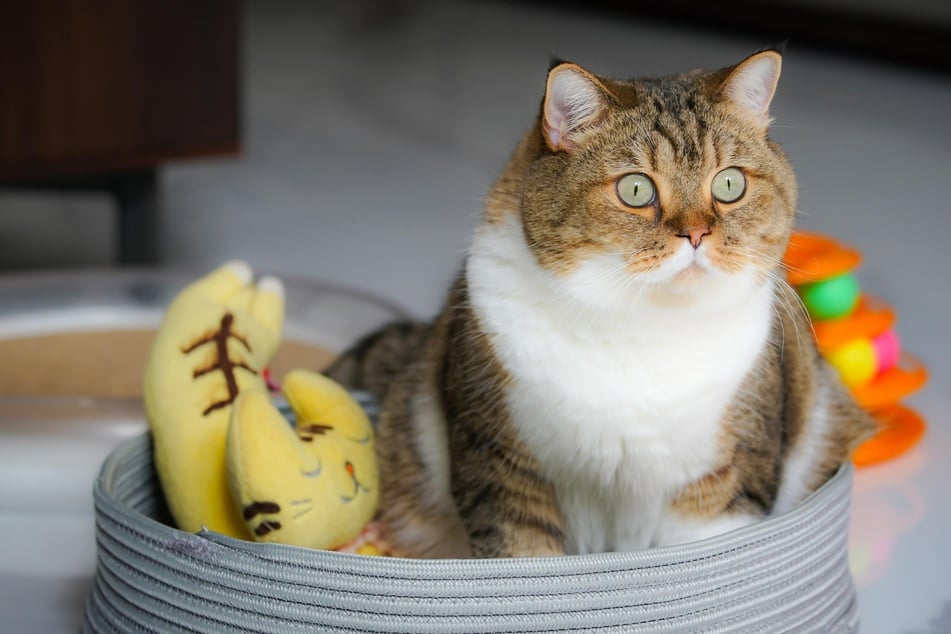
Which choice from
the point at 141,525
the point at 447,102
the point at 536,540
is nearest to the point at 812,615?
the point at 536,540

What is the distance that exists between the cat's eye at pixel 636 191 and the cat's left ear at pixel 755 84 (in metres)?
0.13

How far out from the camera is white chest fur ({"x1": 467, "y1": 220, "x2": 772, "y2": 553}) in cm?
102

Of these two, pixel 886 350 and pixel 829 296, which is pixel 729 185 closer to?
pixel 829 296

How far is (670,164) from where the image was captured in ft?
3.29

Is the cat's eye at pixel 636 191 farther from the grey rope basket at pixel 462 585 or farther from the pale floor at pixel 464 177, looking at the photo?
the pale floor at pixel 464 177

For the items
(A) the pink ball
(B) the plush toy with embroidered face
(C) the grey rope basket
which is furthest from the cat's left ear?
(A) the pink ball

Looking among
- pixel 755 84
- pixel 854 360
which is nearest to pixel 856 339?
pixel 854 360

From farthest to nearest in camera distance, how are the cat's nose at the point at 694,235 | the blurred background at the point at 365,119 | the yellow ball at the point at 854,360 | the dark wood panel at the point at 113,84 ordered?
the blurred background at the point at 365,119, the dark wood panel at the point at 113,84, the yellow ball at the point at 854,360, the cat's nose at the point at 694,235

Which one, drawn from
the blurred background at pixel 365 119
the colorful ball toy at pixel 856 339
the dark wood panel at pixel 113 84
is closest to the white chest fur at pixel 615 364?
the blurred background at pixel 365 119

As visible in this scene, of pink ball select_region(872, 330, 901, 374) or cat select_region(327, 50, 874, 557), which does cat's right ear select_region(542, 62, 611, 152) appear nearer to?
cat select_region(327, 50, 874, 557)

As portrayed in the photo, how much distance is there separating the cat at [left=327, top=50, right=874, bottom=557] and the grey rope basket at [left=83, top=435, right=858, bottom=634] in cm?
7

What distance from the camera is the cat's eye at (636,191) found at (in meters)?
1.00

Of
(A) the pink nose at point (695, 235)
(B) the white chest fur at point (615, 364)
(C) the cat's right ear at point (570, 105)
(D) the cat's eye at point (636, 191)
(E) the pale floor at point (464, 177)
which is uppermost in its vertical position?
(C) the cat's right ear at point (570, 105)

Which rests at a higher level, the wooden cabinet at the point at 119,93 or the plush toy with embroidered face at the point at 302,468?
the wooden cabinet at the point at 119,93
